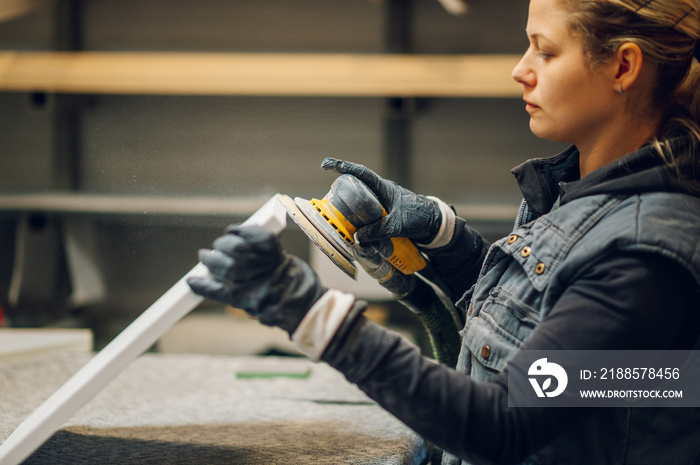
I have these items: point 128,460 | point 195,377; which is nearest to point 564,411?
point 128,460

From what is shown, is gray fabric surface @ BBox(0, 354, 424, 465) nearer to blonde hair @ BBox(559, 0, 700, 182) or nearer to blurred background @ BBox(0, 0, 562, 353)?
blonde hair @ BBox(559, 0, 700, 182)

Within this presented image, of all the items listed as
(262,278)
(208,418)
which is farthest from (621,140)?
(208,418)

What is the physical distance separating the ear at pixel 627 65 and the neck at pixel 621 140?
0.06 m

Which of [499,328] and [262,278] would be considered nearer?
[262,278]

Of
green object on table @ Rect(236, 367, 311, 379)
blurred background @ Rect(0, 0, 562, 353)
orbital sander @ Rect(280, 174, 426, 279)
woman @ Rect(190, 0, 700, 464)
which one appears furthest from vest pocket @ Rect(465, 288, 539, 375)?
blurred background @ Rect(0, 0, 562, 353)

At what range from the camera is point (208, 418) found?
115 cm

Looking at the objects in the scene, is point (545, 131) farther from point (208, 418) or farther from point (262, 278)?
point (208, 418)

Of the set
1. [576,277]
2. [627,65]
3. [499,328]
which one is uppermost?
[627,65]

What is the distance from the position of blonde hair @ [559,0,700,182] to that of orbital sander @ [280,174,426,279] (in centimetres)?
40

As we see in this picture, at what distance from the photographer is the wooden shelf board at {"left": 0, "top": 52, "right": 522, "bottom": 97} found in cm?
212

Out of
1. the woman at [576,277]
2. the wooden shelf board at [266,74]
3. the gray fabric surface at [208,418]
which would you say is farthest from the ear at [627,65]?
the wooden shelf board at [266,74]

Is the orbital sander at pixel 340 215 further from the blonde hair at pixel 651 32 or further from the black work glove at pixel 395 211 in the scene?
the blonde hair at pixel 651 32

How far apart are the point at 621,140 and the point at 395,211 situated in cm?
37

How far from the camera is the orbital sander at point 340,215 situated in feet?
3.11
